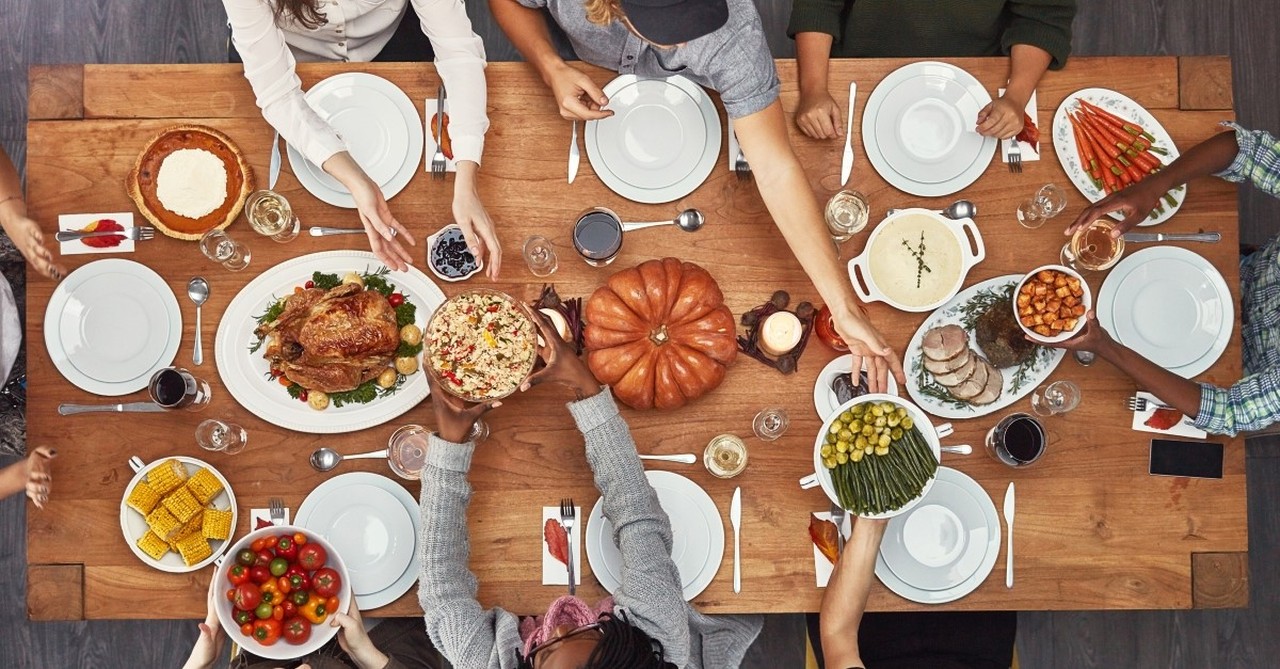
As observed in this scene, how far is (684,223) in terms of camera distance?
2.01 metres

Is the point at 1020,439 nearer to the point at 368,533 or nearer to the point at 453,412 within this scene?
the point at 453,412

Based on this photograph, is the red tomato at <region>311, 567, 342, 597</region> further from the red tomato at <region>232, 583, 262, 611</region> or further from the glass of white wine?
the glass of white wine

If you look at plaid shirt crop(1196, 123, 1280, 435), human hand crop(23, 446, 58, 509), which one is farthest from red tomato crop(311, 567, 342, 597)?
plaid shirt crop(1196, 123, 1280, 435)

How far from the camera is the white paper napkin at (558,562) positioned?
1960 mm

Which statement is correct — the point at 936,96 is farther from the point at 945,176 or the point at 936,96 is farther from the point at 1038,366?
the point at 1038,366

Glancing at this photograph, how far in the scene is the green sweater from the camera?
2.23 meters

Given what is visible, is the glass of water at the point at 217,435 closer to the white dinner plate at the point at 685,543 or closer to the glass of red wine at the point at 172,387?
the glass of red wine at the point at 172,387

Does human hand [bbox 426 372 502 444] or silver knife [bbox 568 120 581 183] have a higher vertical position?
silver knife [bbox 568 120 581 183]

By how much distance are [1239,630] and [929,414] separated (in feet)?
7.48

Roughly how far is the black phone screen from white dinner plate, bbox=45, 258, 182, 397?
249cm

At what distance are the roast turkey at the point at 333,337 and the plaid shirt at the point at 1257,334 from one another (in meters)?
2.03

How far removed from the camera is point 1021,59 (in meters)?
2.06

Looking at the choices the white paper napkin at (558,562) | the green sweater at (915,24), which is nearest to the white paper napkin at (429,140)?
the white paper napkin at (558,562)

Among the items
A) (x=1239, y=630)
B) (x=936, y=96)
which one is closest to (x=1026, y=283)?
(x=936, y=96)
